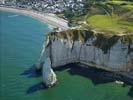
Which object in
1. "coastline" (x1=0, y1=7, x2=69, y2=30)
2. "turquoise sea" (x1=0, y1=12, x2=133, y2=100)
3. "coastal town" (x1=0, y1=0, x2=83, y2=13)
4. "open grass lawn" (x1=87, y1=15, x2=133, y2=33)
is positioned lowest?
"turquoise sea" (x1=0, y1=12, x2=133, y2=100)

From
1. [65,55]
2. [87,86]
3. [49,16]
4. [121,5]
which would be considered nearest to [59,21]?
[49,16]

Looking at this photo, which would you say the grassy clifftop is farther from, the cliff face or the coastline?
the cliff face

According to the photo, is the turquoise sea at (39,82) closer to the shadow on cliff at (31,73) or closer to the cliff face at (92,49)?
the shadow on cliff at (31,73)

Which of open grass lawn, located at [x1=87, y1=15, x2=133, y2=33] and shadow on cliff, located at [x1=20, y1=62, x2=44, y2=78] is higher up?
open grass lawn, located at [x1=87, y1=15, x2=133, y2=33]

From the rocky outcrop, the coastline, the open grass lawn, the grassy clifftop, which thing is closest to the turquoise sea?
the rocky outcrop

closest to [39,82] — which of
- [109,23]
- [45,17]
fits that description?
[109,23]

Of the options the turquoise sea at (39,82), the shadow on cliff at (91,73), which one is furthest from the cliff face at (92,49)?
the turquoise sea at (39,82)

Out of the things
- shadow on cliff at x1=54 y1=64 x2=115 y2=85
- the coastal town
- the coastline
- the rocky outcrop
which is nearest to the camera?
shadow on cliff at x1=54 y1=64 x2=115 y2=85

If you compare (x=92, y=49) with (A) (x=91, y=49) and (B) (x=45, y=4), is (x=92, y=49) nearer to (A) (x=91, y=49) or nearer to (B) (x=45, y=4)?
(A) (x=91, y=49)
